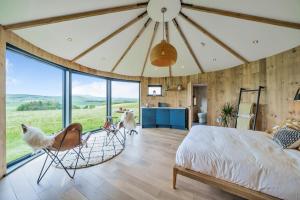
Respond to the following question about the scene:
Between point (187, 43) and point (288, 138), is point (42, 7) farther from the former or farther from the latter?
point (288, 138)

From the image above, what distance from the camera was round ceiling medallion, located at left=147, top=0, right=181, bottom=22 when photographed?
2.07 metres

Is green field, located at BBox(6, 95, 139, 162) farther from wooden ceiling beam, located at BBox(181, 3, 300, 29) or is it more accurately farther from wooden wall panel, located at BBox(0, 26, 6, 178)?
wooden ceiling beam, located at BBox(181, 3, 300, 29)

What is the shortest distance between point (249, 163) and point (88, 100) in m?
4.64

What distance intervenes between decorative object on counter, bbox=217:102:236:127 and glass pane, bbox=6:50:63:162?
16.3 feet

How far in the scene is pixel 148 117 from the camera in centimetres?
544

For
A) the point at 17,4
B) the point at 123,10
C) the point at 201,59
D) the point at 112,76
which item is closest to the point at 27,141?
the point at 17,4

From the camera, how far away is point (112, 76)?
5129 millimetres

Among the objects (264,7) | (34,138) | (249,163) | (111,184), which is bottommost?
(111,184)

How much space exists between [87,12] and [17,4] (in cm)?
85

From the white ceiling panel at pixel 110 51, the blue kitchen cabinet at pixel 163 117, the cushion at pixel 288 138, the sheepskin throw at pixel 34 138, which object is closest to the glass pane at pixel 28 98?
the sheepskin throw at pixel 34 138

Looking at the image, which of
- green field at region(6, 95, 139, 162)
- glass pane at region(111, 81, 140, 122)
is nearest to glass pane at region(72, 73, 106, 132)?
green field at region(6, 95, 139, 162)

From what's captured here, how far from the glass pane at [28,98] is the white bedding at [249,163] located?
302 cm

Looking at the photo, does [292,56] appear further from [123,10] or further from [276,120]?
[123,10]

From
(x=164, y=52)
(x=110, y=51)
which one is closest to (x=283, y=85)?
(x=164, y=52)
